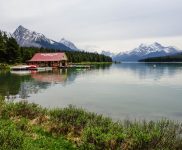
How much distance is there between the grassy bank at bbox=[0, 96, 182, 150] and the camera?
545 inches

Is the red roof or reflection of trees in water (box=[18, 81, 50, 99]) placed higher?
the red roof

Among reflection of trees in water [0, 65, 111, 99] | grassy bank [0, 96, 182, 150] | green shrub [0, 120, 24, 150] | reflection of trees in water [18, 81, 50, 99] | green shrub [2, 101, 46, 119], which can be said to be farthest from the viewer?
reflection of trees in water [0, 65, 111, 99]

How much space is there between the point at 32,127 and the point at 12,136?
211 inches

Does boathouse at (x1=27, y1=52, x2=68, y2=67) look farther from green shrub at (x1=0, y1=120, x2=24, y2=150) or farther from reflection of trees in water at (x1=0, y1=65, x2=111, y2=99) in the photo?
green shrub at (x1=0, y1=120, x2=24, y2=150)

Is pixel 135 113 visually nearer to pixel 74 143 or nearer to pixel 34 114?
pixel 34 114

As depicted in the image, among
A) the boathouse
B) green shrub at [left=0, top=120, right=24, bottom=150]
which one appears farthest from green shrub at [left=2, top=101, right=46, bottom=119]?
the boathouse

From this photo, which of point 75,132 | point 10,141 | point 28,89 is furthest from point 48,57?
point 10,141

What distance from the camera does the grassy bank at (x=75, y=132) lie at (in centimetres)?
1384

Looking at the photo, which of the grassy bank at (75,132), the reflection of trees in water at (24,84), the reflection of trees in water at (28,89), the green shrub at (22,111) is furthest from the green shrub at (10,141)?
the reflection of trees in water at (28,89)

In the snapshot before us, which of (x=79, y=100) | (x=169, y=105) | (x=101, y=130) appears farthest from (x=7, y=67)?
(x=101, y=130)

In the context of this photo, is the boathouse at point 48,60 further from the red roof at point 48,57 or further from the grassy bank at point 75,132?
the grassy bank at point 75,132

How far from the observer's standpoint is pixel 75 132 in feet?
57.4

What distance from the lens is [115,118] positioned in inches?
1029

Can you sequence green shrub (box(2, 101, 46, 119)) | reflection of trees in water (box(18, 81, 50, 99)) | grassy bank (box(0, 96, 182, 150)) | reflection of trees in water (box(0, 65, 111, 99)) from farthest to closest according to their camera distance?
reflection of trees in water (box(0, 65, 111, 99)) → reflection of trees in water (box(18, 81, 50, 99)) → green shrub (box(2, 101, 46, 119)) → grassy bank (box(0, 96, 182, 150))
